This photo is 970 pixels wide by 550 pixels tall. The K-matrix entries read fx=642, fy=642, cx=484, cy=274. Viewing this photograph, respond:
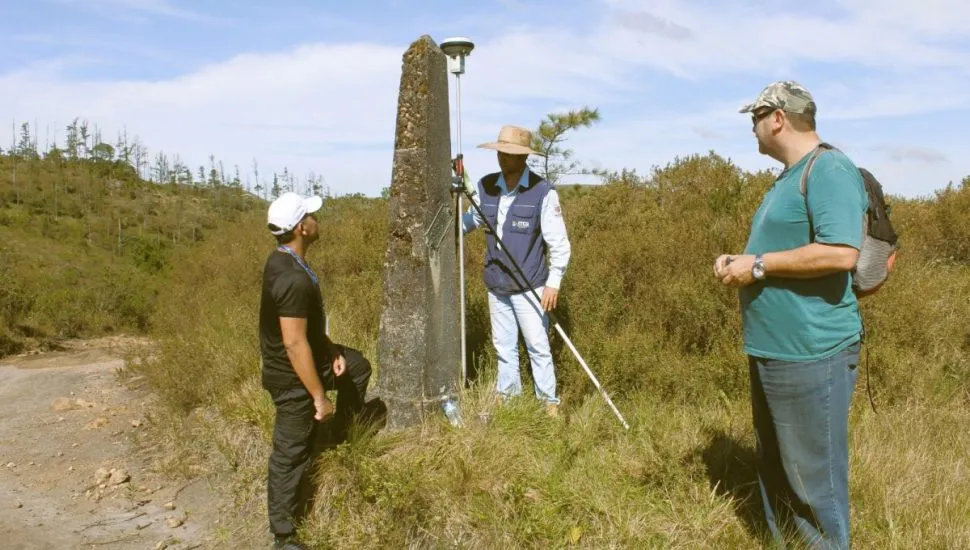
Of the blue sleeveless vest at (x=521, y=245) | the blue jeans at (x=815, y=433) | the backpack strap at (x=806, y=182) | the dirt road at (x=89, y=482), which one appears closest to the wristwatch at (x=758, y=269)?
the backpack strap at (x=806, y=182)

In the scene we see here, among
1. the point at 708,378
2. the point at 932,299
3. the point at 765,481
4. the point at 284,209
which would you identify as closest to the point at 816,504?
the point at 765,481

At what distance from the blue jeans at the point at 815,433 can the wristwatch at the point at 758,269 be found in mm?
358

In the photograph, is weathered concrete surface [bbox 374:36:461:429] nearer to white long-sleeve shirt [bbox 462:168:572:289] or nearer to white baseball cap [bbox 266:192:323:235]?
white long-sleeve shirt [bbox 462:168:572:289]

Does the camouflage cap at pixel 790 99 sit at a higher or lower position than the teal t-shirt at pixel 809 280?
higher

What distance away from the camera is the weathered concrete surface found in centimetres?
422

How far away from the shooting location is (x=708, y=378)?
16.4ft

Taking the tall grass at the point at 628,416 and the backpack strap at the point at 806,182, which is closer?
the backpack strap at the point at 806,182

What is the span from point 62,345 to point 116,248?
25820mm

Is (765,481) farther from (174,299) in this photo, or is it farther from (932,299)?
(174,299)

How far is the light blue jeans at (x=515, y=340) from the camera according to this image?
14.7 ft

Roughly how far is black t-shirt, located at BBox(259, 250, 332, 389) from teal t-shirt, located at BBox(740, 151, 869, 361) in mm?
2171

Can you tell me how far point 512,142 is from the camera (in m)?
4.48

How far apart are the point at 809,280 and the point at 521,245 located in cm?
230

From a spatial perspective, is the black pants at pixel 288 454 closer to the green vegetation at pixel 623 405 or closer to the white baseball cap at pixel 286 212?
the green vegetation at pixel 623 405
